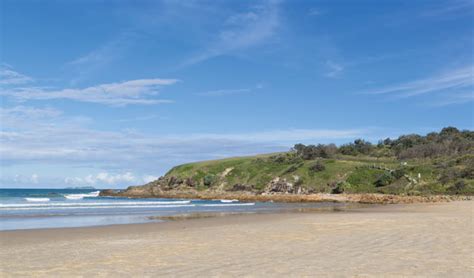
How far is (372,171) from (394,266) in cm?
6981

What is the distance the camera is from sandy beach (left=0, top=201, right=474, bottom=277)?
10289 millimetres

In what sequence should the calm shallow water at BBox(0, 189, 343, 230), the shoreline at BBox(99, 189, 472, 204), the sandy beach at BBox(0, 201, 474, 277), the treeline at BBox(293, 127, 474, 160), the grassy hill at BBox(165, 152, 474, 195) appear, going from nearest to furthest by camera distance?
the sandy beach at BBox(0, 201, 474, 277), the calm shallow water at BBox(0, 189, 343, 230), the shoreline at BBox(99, 189, 472, 204), the grassy hill at BBox(165, 152, 474, 195), the treeline at BBox(293, 127, 474, 160)

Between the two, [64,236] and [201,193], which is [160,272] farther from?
[201,193]

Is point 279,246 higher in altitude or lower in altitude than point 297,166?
lower

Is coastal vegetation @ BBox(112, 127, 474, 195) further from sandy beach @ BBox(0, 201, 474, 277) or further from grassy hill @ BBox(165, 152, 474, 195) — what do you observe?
sandy beach @ BBox(0, 201, 474, 277)

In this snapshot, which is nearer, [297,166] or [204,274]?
[204,274]

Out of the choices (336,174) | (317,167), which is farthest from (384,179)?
(317,167)

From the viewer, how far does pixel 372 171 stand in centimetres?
7769

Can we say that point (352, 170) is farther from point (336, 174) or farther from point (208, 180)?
point (208, 180)

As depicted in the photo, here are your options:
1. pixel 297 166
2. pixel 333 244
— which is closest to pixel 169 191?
pixel 297 166

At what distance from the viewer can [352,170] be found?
3147 inches

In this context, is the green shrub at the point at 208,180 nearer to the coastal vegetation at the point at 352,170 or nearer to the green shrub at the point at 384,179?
the coastal vegetation at the point at 352,170

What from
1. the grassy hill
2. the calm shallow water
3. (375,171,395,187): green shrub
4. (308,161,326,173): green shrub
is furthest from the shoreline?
(308,161,326,173): green shrub

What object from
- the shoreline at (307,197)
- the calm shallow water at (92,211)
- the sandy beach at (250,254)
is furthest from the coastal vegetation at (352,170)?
the sandy beach at (250,254)
